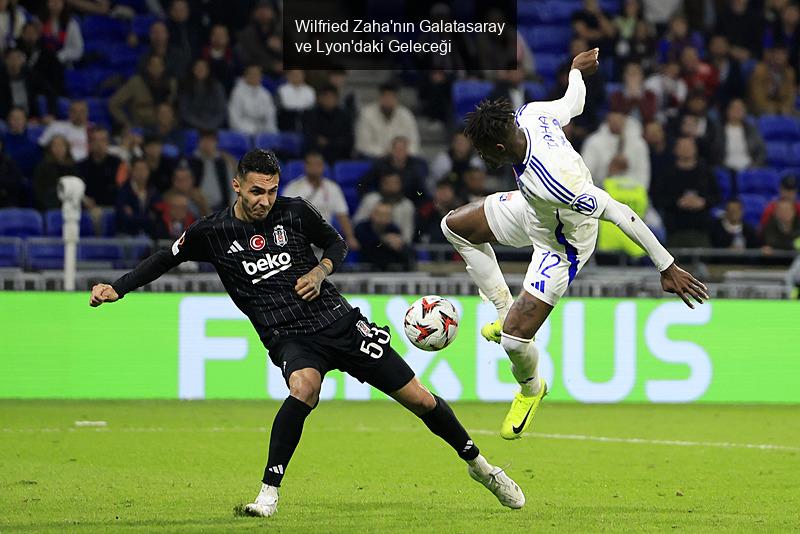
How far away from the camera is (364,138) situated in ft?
55.4

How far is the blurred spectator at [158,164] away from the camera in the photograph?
15516 mm

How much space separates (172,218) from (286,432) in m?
8.44

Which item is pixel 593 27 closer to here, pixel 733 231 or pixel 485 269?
pixel 733 231

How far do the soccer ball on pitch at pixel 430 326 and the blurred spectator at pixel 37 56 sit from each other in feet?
32.6

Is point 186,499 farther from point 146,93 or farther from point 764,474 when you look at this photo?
point 146,93

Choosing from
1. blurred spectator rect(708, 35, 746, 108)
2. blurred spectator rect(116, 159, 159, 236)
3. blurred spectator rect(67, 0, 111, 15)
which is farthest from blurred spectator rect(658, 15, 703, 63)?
blurred spectator rect(116, 159, 159, 236)

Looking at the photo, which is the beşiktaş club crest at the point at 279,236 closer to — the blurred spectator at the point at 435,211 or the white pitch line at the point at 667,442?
the white pitch line at the point at 667,442

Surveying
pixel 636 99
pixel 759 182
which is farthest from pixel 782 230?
pixel 636 99

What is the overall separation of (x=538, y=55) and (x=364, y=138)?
3.57 m

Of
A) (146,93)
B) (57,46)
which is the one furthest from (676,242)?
(57,46)

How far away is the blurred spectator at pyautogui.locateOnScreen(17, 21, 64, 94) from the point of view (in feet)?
54.5

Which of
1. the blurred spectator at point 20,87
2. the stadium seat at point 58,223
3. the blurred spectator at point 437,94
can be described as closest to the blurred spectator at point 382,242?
the blurred spectator at point 437,94

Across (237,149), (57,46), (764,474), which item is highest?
(57,46)

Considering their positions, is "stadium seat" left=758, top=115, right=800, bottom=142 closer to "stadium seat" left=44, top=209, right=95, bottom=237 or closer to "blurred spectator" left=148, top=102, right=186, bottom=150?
"blurred spectator" left=148, top=102, right=186, bottom=150
